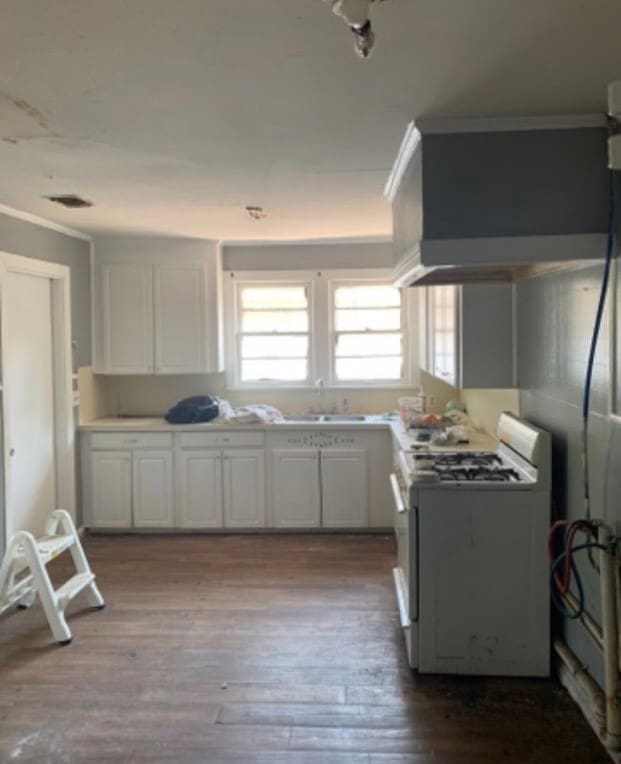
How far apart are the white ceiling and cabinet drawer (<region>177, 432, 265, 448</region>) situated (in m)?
2.20

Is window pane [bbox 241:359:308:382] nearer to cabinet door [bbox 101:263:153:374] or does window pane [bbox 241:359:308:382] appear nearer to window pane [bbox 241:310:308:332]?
window pane [bbox 241:310:308:332]

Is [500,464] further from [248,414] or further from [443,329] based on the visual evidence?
[248,414]

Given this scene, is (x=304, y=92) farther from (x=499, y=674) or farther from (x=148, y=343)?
(x=148, y=343)

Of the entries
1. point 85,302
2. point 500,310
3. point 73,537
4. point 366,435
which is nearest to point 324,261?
point 366,435

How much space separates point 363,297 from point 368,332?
0.99 ft

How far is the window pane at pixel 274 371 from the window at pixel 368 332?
0.30 m

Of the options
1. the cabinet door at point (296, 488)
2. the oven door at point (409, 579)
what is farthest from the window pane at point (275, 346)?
the oven door at point (409, 579)

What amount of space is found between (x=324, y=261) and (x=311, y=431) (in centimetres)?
152

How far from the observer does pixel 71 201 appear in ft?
11.9

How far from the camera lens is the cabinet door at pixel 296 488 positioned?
4.88m

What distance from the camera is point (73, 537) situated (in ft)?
12.3

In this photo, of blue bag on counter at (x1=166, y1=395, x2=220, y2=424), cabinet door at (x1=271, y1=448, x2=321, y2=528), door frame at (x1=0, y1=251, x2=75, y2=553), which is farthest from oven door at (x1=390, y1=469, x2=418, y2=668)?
door frame at (x1=0, y1=251, x2=75, y2=553)

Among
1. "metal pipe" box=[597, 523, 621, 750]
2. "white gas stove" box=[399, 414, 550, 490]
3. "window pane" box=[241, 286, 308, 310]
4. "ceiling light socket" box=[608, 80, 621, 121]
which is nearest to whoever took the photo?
"ceiling light socket" box=[608, 80, 621, 121]

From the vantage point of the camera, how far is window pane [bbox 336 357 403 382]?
544 cm
